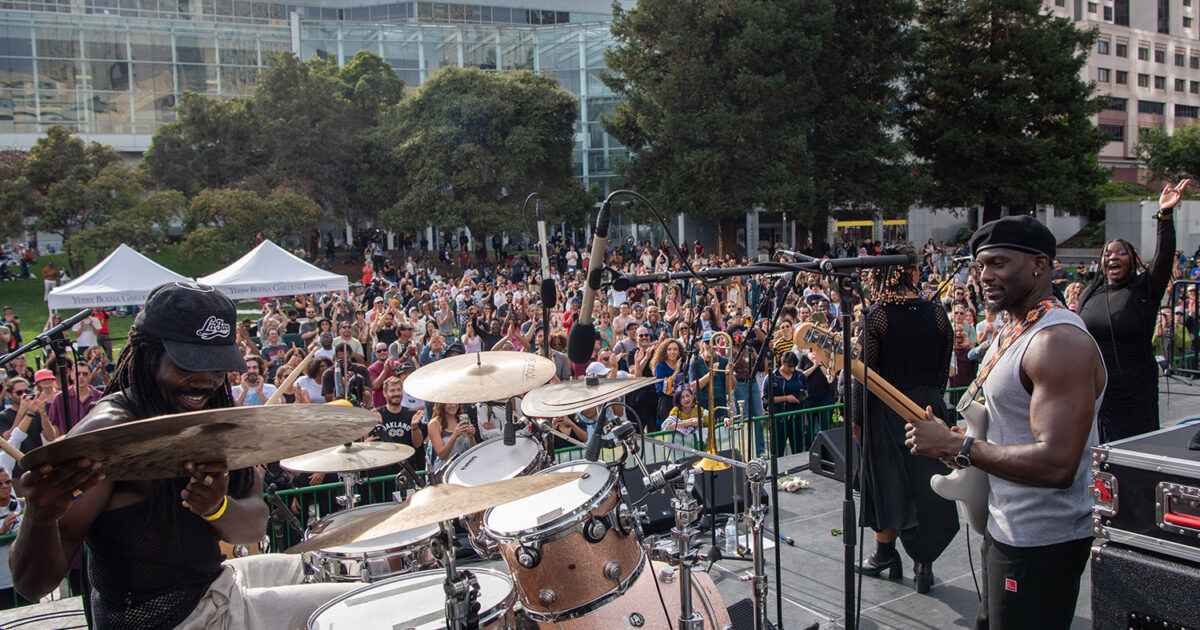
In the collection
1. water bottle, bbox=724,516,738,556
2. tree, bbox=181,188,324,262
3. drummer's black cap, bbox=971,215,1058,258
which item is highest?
tree, bbox=181,188,324,262

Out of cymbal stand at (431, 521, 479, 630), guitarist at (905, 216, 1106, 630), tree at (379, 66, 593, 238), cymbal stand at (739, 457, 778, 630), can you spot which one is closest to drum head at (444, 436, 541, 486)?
cymbal stand at (739, 457, 778, 630)

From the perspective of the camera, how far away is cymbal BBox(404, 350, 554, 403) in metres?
4.61

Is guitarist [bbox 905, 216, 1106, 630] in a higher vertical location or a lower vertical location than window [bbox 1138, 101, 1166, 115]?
lower

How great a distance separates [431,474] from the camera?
531cm

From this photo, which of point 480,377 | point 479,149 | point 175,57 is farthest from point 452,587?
point 175,57

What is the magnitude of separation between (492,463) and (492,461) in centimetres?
3

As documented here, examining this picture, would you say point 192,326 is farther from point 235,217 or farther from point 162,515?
point 235,217

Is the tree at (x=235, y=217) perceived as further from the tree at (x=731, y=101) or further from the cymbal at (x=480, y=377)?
the cymbal at (x=480, y=377)

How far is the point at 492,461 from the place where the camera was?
189 inches

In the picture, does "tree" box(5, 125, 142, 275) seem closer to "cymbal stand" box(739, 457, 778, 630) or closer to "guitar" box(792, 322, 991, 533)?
"cymbal stand" box(739, 457, 778, 630)

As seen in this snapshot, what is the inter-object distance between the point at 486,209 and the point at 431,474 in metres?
28.7

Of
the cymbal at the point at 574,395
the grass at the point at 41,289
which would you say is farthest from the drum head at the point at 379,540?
the grass at the point at 41,289

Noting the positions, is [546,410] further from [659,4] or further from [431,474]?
[659,4]

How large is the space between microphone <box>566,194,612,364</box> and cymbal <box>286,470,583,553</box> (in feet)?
2.95
